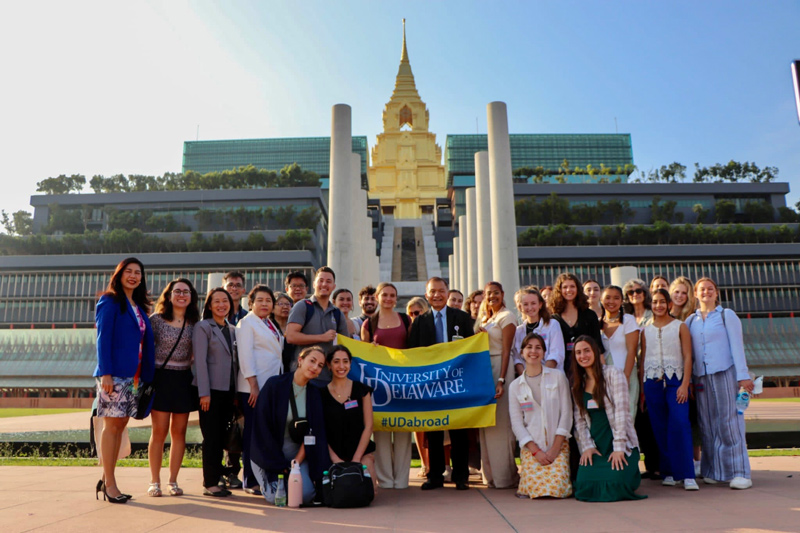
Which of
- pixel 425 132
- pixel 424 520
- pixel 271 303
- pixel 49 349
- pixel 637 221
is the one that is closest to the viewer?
pixel 424 520

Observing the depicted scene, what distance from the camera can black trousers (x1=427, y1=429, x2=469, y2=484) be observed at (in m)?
6.09

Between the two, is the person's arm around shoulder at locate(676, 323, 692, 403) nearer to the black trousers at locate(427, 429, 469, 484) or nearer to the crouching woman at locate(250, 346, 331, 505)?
the black trousers at locate(427, 429, 469, 484)

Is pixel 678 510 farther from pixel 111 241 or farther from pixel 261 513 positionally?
pixel 111 241

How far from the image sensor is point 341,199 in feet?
58.5

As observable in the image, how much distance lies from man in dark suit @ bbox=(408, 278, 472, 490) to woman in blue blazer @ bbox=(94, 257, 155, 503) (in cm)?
265

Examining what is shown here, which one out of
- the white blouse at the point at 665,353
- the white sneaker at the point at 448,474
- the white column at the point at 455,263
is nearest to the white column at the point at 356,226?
the white column at the point at 455,263

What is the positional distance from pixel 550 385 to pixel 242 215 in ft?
161

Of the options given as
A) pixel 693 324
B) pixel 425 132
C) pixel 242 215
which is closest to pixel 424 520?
pixel 693 324

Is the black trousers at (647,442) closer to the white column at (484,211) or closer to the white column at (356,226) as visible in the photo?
the white column at (356,226)

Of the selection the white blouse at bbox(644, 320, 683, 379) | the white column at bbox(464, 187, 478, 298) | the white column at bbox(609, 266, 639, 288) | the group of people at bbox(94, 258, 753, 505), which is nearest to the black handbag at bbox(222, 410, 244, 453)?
the group of people at bbox(94, 258, 753, 505)

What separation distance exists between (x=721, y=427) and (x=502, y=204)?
12.9 m

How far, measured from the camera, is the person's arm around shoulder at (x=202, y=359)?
18.9ft

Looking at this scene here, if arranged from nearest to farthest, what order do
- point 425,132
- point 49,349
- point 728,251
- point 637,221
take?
point 49,349 < point 728,251 < point 637,221 < point 425,132

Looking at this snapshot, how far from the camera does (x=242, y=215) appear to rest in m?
52.1
